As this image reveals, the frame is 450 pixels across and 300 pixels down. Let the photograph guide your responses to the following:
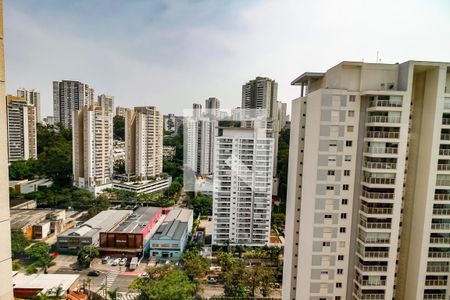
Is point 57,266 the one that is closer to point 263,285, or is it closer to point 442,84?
point 263,285

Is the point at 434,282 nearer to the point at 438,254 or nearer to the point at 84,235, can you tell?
the point at 438,254

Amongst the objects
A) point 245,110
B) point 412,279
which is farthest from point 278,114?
point 412,279

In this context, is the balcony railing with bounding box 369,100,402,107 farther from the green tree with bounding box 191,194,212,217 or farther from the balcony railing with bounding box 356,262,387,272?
the green tree with bounding box 191,194,212,217

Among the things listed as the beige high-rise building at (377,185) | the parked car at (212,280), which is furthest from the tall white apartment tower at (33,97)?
the beige high-rise building at (377,185)

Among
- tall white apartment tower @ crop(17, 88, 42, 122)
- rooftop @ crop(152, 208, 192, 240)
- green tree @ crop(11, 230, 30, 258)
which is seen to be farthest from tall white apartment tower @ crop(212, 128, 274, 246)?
tall white apartment tower @ crop(17, 88, 42, 122)

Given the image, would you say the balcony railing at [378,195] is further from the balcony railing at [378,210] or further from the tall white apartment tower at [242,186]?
the tall white apartment tower at [242,186]

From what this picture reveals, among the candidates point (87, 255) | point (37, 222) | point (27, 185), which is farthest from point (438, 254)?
point (27, 185)
